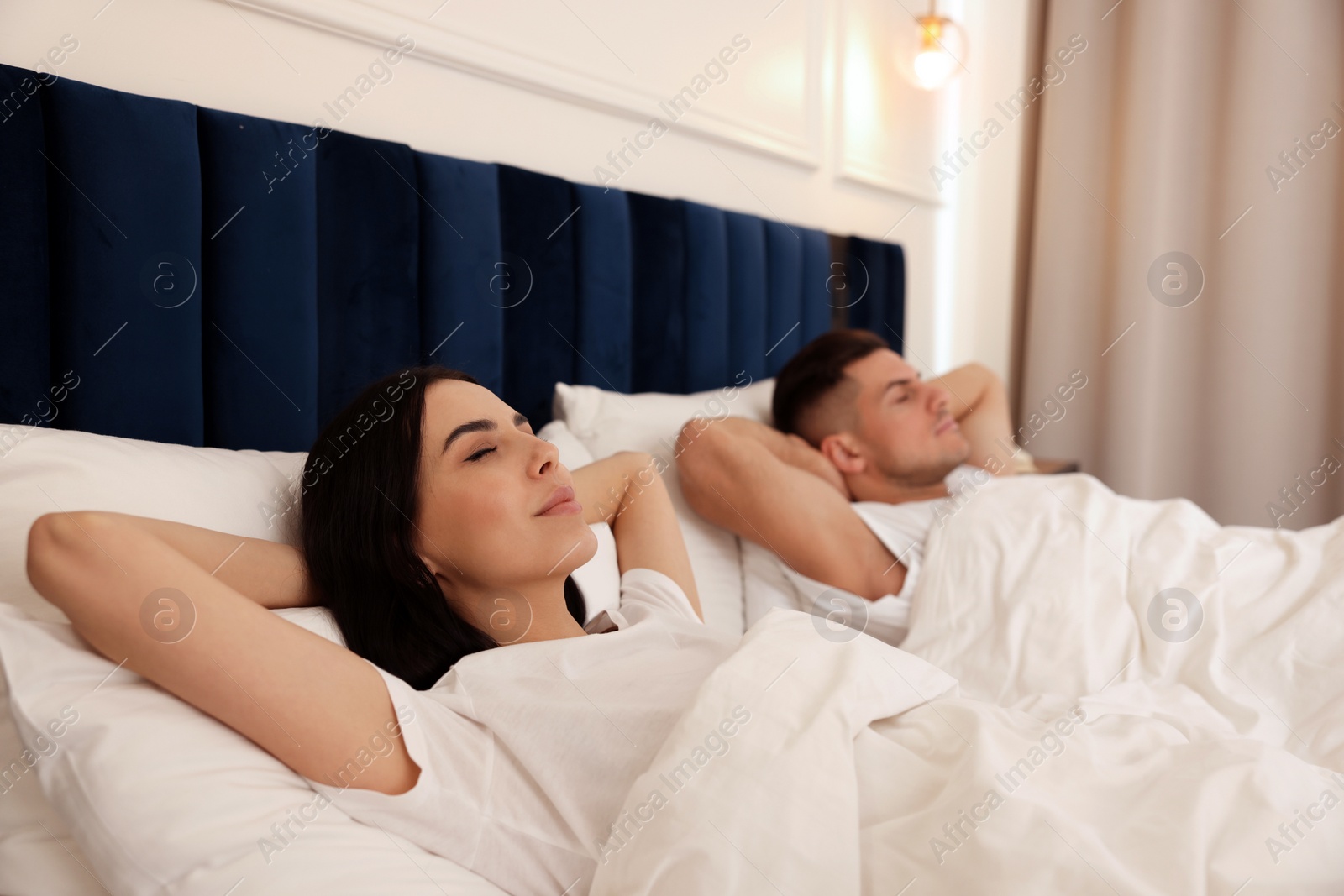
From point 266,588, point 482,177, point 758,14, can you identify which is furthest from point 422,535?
point 758,14

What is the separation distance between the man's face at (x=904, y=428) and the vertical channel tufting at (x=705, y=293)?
31 centimetres

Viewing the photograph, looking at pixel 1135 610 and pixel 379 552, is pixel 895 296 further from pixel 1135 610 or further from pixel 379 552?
pixel 379 552

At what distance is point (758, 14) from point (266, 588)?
6.19 ft

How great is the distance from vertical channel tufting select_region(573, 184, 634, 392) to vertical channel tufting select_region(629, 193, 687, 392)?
4cm

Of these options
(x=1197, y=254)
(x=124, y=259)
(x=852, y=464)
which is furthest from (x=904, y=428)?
(x=1197, y=254)

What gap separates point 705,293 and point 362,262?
818 mm

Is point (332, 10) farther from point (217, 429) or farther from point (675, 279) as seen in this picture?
point (675, 279)

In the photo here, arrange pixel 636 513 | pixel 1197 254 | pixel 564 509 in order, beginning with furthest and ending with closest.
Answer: pixel 1197 254 → pixel 636 513 → pixel 564 509

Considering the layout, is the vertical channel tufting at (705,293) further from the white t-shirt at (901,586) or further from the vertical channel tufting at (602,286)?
the white t-shirt at (901,586)

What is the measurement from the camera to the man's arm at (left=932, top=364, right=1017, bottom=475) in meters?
2.11

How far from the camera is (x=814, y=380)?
6.21 ft

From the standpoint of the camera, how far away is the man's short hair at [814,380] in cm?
188

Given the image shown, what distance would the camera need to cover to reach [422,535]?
101 cm

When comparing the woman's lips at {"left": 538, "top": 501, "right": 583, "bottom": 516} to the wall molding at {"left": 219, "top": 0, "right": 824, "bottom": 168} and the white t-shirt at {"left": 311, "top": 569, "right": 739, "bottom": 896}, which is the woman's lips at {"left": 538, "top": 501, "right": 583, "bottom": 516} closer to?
the white t-shirt at {"left": 311, "top": 569, "right": 739, "bottom": 896}
